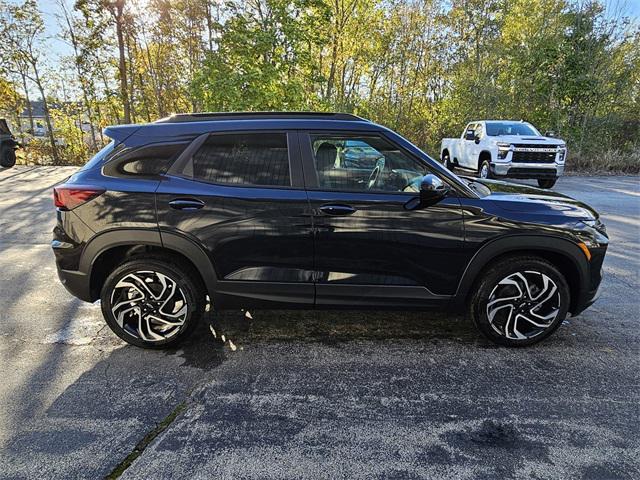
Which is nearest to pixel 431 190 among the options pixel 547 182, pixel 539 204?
pixel 539 204

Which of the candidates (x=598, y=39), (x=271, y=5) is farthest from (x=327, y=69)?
(x=598, y=39)

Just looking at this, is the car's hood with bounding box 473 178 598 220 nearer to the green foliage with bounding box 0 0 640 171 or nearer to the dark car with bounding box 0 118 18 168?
the green foliage with bounding box 0 0 640 171

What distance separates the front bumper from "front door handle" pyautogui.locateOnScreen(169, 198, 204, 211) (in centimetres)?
1016

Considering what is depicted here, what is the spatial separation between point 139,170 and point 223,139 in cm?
67

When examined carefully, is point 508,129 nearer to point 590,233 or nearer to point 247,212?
point 590,233

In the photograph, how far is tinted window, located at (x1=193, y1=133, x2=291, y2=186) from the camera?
114 inches

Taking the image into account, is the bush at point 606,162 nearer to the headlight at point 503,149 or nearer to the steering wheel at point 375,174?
the headlight at point 503,149

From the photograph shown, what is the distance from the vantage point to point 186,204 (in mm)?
2844

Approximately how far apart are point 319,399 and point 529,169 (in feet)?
34.3

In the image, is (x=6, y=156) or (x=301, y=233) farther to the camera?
(x=6, y=156)

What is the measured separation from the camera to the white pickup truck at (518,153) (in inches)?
419

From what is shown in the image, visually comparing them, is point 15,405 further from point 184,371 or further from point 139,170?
point 139,170

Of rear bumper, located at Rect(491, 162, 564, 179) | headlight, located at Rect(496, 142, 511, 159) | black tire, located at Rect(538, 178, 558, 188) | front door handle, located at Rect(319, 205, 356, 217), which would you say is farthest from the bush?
front door handle, located at Rect(319, 205, 356, 217)

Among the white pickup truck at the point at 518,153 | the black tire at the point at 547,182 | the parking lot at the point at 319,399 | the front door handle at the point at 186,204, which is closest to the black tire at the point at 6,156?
the parking lot at the point at 319,399
